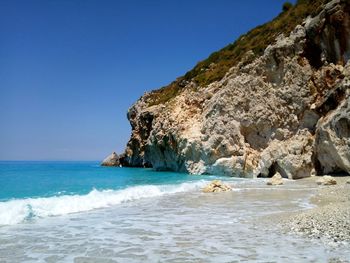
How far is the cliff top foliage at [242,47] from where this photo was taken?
4447 centimetres

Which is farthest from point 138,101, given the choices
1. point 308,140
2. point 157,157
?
point 308,140

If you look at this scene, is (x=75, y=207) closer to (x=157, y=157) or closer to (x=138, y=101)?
(x=157, y=157)

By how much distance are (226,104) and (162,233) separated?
3080 cm

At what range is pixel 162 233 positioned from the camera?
10562mm

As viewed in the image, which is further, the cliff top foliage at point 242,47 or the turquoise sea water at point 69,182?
the cliff top foliage at point 242,47

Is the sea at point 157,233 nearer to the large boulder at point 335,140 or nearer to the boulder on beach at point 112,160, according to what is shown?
the large boulder at point 335,140

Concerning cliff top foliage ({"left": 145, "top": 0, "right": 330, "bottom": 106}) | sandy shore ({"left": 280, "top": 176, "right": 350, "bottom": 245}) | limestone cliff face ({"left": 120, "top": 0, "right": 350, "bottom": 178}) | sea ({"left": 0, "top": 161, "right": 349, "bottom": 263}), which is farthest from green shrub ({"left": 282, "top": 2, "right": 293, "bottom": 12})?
sandy shore ({"left": 280, "top": 176, "right": 350, "bottom": 245})

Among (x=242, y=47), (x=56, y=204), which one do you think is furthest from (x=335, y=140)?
(x=242, y=47)

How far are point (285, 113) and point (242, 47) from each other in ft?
75.1

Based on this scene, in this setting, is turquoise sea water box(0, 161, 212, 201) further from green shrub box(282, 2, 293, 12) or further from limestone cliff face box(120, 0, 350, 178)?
green shrub box(282, 2, 293, 12)

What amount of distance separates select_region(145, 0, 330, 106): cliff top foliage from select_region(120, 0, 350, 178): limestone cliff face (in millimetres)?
4581

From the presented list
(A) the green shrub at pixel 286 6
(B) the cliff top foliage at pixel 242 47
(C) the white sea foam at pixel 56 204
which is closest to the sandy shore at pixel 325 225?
(C) the white sea foam at pixel 56 204

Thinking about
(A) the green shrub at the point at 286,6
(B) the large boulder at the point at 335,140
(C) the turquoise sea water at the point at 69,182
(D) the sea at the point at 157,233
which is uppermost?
(A) the green shrub at the point at 286,6

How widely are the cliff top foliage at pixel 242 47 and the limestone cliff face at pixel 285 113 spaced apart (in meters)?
4.58
